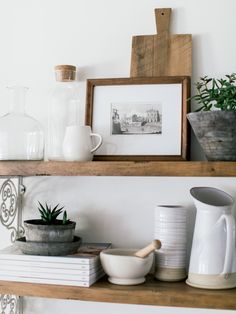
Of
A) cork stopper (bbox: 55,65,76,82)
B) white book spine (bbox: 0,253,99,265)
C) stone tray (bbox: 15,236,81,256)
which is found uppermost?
cork stopper (bbox: 55,65,76,82)

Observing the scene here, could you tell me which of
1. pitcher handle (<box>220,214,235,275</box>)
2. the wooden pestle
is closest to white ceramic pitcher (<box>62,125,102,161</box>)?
the wooden pestle

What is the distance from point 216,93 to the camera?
98 cm

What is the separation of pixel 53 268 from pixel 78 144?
0.29 m

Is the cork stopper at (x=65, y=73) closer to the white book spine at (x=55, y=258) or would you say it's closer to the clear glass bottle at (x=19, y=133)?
the clear glass bottle at (x=19, y=133)

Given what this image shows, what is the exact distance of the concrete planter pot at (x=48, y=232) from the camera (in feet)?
3.34

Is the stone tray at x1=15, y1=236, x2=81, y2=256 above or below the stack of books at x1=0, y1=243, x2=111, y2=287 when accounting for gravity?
above

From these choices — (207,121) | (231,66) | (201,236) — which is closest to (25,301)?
(201,236)

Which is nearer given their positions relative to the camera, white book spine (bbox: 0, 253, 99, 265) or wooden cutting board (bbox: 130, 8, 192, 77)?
white book spine (bbox: 0, 253, 99, 265)

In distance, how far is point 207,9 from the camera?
1.11 m

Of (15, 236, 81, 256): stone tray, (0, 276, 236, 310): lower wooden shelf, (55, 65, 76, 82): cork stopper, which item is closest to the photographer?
(0, 276, 236, 310): lower wooden shelf

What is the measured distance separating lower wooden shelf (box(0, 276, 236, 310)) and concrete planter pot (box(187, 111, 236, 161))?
0.29 m

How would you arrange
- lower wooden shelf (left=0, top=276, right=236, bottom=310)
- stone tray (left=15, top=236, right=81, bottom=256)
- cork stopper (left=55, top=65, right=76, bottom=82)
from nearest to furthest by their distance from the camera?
lower wooden shelf (left=0, top=276, right=236, bottom=310) → stone tray (left=15, top=236, right=81, bottom=256) → cork stopper (left=55, top=65, right=76, bottom=82)

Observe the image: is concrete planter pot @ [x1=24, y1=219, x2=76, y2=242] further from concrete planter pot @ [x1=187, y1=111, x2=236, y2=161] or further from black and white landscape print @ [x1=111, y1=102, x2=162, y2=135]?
concrete planter pot @ [x1=187, y1=111, x2=236, y2=161]

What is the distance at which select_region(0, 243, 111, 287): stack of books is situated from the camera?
3.21 ft
